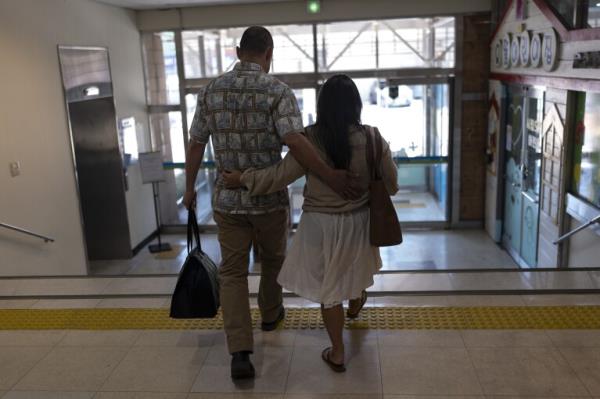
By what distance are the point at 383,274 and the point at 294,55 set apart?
4.99 metres

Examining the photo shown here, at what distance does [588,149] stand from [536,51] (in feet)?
4.73

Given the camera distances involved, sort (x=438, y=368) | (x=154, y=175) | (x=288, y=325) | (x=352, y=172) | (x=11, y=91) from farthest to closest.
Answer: (x=154, y=175) → (x=11, y=91) → (x=288, y=325) → (x=438, y=368) → (x=352, y=172)

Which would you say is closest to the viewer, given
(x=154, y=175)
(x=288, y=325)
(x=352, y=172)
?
(x=352, y=172)

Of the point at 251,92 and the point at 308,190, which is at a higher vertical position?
the point at 251,92

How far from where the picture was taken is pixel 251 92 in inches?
90.7

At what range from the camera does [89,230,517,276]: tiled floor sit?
6.81 m

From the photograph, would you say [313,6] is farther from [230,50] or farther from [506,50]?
[506,50]

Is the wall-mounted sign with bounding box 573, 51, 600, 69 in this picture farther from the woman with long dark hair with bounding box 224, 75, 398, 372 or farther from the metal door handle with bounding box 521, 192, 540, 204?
the woman with long dark hair with bounding box 224, 75, 398, 372

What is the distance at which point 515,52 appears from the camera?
248 inches

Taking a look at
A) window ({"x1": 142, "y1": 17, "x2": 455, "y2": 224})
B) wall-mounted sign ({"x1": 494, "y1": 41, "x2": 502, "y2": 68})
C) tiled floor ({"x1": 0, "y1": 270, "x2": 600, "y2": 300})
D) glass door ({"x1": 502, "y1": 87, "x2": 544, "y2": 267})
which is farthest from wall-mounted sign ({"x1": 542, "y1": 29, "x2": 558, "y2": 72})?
window ({"x1": 142, "y1": 17, "x2": 455, "y2": 224})

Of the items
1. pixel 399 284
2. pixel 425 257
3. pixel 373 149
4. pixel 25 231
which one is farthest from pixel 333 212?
pixel 425 257

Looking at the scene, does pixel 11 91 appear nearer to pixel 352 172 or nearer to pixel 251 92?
pixel 251 92

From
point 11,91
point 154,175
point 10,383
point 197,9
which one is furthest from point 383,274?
point 197,9

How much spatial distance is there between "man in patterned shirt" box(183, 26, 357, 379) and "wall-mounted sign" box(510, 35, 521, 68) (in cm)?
469
